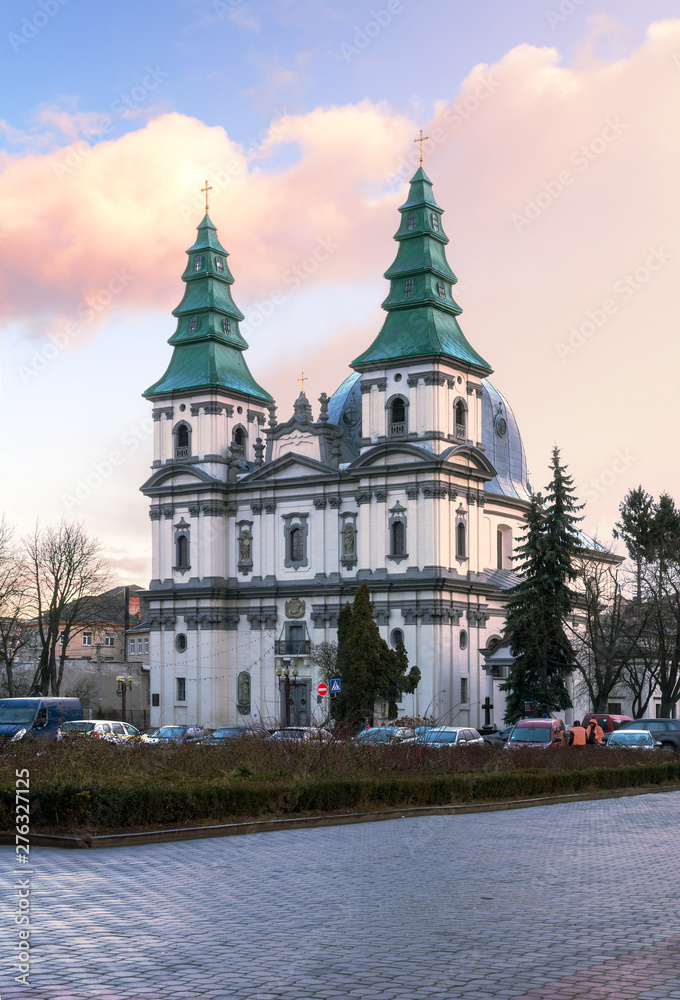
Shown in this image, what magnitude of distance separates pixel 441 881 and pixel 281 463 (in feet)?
192

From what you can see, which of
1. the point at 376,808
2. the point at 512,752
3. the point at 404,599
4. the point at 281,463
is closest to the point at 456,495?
the point at 404,599

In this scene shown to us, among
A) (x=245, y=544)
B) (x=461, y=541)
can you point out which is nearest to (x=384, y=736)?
(x=461, y=541)

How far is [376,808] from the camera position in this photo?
2372cm

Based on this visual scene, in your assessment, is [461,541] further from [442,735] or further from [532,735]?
[442,735]

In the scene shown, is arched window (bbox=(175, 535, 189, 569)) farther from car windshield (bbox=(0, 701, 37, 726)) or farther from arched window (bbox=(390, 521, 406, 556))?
car windshield (bbox=(0, 701, 37, 726))

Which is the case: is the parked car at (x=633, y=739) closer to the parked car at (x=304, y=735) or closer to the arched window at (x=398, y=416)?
the parked car at (x=304, y=735)

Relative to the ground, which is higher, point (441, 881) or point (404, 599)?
point (404, 599)

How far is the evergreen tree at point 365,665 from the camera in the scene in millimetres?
57344

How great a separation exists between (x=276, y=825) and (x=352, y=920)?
8.95 metres

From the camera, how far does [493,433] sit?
79.4 m

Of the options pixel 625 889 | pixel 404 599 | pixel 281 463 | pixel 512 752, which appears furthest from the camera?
pixel 281 463

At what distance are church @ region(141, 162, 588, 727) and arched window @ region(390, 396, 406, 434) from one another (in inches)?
4.3

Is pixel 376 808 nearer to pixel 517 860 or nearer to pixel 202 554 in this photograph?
pixel 517 860

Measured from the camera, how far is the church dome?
78.2 metres
